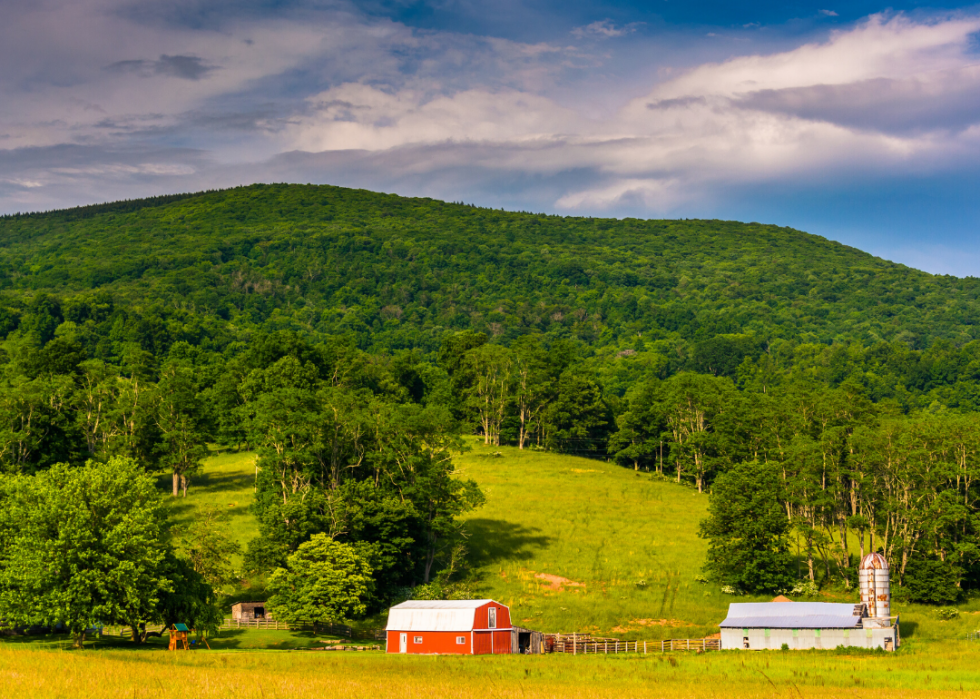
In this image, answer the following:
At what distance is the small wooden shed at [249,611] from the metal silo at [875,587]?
45799mm

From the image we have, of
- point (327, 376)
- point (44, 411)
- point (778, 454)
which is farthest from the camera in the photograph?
point (327, 376)

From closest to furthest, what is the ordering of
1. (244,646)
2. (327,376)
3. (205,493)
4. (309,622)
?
1. (244,646)
2. (309,622)
3. (205,493)
4. (327,376)

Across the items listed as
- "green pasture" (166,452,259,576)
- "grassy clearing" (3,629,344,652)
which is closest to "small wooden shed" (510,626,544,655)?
"grassy clearing" (3,629,344,652)

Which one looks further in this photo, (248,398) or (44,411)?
(248,398)

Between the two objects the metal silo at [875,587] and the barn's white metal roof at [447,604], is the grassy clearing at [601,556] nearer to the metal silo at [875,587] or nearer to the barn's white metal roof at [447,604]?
the metal silo at [875,587]

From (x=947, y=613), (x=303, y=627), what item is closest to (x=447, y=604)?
(x=303, y=627)

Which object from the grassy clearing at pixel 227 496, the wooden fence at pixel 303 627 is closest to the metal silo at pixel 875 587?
the wooden fence at pixel 303 627

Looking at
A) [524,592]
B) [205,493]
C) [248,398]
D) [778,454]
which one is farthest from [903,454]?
[248,398]

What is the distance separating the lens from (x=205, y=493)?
341 ft

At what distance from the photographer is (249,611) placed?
74.8m

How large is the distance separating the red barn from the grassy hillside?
8047 mm

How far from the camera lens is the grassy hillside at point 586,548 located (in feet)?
245

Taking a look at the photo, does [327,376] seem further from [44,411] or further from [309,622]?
[309,622]

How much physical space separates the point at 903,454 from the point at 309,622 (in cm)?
5784
